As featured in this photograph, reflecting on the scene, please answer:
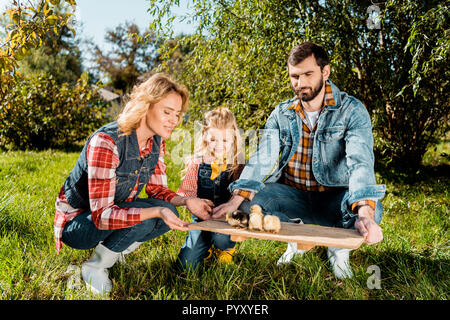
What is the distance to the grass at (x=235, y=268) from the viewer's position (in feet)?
6.47

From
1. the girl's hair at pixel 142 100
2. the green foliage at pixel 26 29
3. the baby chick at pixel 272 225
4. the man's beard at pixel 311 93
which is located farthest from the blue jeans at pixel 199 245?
the green foliage at pixel 26 29

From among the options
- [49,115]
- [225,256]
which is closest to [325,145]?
[225,256]

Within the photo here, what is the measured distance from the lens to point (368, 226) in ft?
5.64

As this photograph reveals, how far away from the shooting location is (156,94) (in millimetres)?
2072

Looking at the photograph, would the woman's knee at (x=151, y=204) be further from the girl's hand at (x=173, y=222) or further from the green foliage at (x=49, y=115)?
the green foliage at (x=49, y=115)

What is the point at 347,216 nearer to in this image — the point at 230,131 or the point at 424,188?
the point at 230,131

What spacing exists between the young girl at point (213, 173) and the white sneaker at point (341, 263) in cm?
64

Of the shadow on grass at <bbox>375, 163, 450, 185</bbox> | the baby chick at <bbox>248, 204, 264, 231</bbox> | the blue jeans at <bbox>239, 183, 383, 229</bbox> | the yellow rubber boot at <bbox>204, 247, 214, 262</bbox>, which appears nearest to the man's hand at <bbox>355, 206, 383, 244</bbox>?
the blue jeans at <bbox>239, 183, 383, 229</bbox>

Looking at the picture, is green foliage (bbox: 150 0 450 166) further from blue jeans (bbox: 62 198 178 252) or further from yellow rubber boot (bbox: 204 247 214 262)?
blue jeans (bbox: 62 198 178 252)

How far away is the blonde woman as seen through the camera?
1.87 metres

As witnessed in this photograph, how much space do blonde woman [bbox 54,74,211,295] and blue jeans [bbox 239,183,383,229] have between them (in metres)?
0.39

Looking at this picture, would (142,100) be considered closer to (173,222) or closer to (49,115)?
(173,222)

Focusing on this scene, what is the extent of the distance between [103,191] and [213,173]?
3.09 ft

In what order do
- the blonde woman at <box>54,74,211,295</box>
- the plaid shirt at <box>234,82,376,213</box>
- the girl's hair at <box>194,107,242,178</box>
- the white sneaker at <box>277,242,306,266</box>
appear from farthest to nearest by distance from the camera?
the girl's hair at <box>194,107,242,178</box> → the plaid shirt at <box>234,82,376,213</box> → the white sneaker at <box>277,242,306,266</box> → the blonde woman at <box>54,74,211,295</box>
